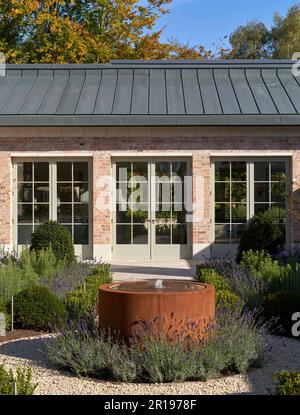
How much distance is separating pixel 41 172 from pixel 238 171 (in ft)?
16.8

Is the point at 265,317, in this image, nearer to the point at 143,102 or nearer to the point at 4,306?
the point at 4,306

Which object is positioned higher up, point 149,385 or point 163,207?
point 163,207

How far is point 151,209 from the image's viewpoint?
1694cm

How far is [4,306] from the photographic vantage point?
351 inches

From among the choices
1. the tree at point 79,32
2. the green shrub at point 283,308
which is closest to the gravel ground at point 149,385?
the green shrub at point 283,308

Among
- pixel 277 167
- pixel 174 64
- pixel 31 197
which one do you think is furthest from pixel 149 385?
pixel 174 64

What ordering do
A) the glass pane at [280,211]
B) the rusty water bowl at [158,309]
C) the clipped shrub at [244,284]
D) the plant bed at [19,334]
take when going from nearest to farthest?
the rusty water bowl at [158,309] → the plant bed at [19,334] → the clipped shrub at [244,284] → the glass pane at [280,211]

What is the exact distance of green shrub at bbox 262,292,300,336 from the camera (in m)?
8.18

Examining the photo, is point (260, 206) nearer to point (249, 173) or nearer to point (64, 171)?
point (249, 173)

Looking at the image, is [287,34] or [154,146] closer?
[154,146]

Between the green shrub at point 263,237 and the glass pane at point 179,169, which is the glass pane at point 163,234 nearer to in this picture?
the glass pane at point 179,169

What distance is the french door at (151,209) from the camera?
16938 mm

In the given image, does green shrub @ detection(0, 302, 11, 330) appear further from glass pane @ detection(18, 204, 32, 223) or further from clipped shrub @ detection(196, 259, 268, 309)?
glass pane @ detection(18, 204, 32, 223)

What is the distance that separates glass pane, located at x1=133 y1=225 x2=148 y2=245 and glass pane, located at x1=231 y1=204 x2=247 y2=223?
7.54 feet
